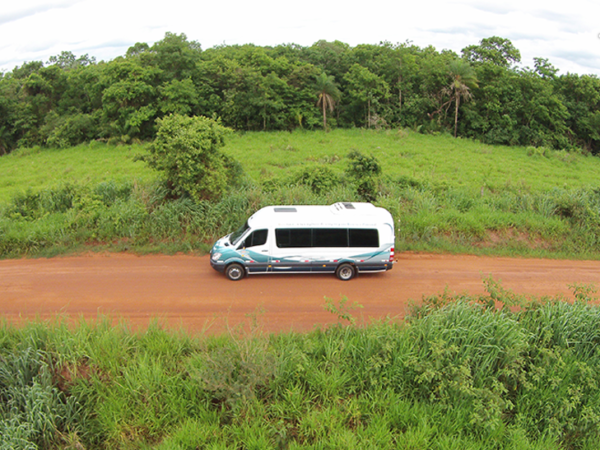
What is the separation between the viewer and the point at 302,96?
123 feet

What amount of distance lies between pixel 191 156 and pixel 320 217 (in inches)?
211

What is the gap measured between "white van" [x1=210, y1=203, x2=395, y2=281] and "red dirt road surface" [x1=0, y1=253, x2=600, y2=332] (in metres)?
0.45

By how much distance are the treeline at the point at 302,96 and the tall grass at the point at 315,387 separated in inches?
1138

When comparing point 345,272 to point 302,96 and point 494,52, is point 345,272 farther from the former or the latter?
point 494,52

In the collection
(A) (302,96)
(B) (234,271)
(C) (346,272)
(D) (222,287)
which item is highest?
(A) (302,96)

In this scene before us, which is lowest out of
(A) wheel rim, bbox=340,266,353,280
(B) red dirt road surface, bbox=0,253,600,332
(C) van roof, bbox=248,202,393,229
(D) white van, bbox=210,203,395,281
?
(B) red dirt road surface, bbox=0,253,600,332

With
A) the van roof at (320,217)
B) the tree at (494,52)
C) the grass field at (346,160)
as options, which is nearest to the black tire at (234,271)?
the van roof at (320,217)

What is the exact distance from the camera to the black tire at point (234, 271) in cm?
1252

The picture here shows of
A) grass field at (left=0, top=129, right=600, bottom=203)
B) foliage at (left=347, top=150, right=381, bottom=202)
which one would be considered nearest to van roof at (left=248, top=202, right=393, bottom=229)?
foliage at (left=347, top=150, right=381, bottom=202)

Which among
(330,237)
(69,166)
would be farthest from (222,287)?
(69,166)

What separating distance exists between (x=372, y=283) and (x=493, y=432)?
605 cm

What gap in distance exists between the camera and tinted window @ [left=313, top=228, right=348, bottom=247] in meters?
12.5

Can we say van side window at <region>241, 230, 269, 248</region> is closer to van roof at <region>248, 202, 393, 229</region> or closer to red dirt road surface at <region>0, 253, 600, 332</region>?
van roof at <region>248, 202, 393, 229</region>

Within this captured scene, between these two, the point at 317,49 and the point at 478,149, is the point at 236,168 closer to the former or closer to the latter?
the point at 478,149
